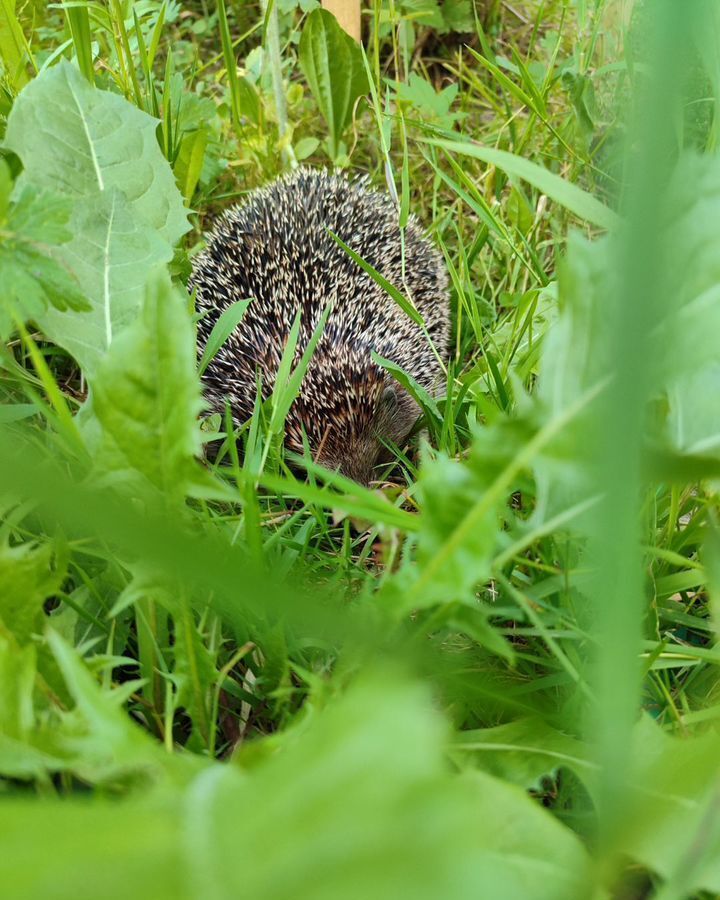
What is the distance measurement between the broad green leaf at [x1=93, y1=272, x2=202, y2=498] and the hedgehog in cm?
153

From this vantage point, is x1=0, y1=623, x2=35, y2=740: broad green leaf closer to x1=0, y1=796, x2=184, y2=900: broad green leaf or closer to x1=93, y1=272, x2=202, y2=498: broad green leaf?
x1=93, y1=272, x2=202, y2=498: broad green leaf

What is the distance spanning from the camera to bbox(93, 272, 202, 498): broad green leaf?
121cm

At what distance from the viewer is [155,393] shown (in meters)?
1.24

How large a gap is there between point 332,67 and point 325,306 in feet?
4.19

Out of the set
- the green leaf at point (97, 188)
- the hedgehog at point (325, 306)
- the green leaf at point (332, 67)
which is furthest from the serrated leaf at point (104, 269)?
the green leaf at point (332, 67)

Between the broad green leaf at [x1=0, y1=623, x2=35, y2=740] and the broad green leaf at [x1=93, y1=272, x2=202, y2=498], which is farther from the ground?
the broad green leaf at [x1=93, y1=272, x2=202, y2=498]

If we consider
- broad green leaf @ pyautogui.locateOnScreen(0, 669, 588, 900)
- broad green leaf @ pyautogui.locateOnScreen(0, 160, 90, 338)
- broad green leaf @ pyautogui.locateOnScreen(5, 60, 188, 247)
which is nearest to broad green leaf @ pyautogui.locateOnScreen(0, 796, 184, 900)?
broad green leaf @ pyautogui.locateOnScreen(0, 669, 588, 900)

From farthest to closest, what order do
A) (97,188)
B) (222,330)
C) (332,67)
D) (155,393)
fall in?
(332,67)
(222,330)
(97,188)
(155,393)

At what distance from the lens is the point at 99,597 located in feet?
5.10

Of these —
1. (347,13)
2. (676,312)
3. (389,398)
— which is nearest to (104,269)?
(676,312)

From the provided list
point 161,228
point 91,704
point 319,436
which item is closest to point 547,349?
point 91,704

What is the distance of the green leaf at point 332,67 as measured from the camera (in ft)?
11.8

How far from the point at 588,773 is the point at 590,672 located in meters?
0.15

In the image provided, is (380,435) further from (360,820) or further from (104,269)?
(360,820)
